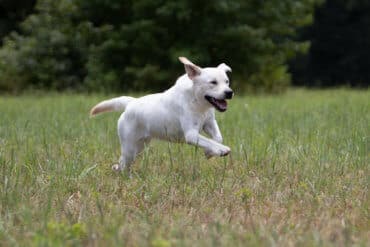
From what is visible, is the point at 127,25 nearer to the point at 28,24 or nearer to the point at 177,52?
the point at 177,52

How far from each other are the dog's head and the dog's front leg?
26 cm

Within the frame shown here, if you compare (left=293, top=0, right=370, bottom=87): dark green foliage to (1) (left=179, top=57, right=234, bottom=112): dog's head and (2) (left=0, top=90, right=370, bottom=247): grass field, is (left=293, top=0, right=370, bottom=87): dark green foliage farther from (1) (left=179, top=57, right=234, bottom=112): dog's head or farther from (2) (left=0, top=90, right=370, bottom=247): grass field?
(1) (left=179, top=57, right=234, bottom=112): dog's head

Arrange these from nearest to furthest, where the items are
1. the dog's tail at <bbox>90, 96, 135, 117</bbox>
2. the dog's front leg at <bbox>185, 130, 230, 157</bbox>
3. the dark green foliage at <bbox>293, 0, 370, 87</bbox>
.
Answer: the dog's front leg at <bbox>185, 130, 230, 157</bbox> < the dog's tail at <bbox>90, 96, 135, 117</bbox> < the dark green foliage at <bbox>293, 0, 370, 87</bbox>

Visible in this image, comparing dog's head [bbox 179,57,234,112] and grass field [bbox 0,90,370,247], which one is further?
dog's head [bbox 179,57,234,112]

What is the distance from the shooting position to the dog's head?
18.7ft

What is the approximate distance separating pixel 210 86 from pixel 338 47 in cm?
3163

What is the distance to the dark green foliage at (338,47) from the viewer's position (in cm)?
3541

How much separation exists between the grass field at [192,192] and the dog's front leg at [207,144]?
0.46 ft

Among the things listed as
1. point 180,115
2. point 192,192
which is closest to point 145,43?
point 180,115

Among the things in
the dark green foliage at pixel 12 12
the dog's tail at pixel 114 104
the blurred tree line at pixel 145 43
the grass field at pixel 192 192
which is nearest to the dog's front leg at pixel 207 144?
the grass field at pixel 192 192

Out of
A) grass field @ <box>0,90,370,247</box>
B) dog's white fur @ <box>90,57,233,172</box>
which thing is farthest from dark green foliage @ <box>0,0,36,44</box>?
dog's white fur @ <box>90,57,233,172</box>

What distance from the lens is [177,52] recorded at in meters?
20.2

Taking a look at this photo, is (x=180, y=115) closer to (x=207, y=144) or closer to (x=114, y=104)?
(x=207, y=144)

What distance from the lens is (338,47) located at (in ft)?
119
